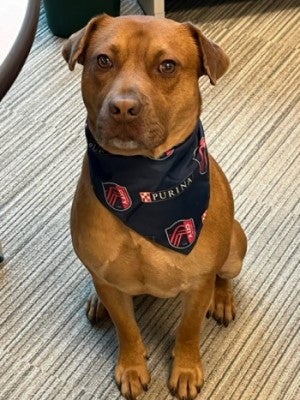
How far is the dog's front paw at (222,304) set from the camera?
175cm

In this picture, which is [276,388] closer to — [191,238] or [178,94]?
[191,238]

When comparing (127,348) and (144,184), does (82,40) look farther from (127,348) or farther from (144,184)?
(127,348)

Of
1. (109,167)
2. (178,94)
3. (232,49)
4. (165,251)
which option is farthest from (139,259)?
(232,49)

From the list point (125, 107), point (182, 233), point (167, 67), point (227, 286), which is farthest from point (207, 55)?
point (227, 286)

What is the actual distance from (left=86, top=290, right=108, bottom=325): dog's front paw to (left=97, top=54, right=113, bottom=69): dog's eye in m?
0.70

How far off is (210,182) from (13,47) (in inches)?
21.4

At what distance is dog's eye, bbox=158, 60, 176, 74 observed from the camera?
124cm

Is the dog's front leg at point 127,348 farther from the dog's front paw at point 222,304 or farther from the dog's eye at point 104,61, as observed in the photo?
the dog's eye at point 104,61

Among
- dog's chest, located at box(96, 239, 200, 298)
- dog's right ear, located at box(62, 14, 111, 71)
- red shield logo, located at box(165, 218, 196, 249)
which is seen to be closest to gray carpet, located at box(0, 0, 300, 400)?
dog's chest, located at box(96, 239, 200, 298)

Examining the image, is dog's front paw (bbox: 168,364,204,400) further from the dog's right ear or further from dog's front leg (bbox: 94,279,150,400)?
the dog's right ear

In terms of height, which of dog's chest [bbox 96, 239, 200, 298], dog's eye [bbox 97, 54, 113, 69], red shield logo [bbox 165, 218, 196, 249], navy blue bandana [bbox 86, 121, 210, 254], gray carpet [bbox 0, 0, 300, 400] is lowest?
gray carpet [bbox 0, 0, 300, 400]

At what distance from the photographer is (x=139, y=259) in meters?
1.43

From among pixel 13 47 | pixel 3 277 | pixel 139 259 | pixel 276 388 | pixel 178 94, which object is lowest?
pixel 276 388

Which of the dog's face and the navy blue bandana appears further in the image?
the navy blue bandana
